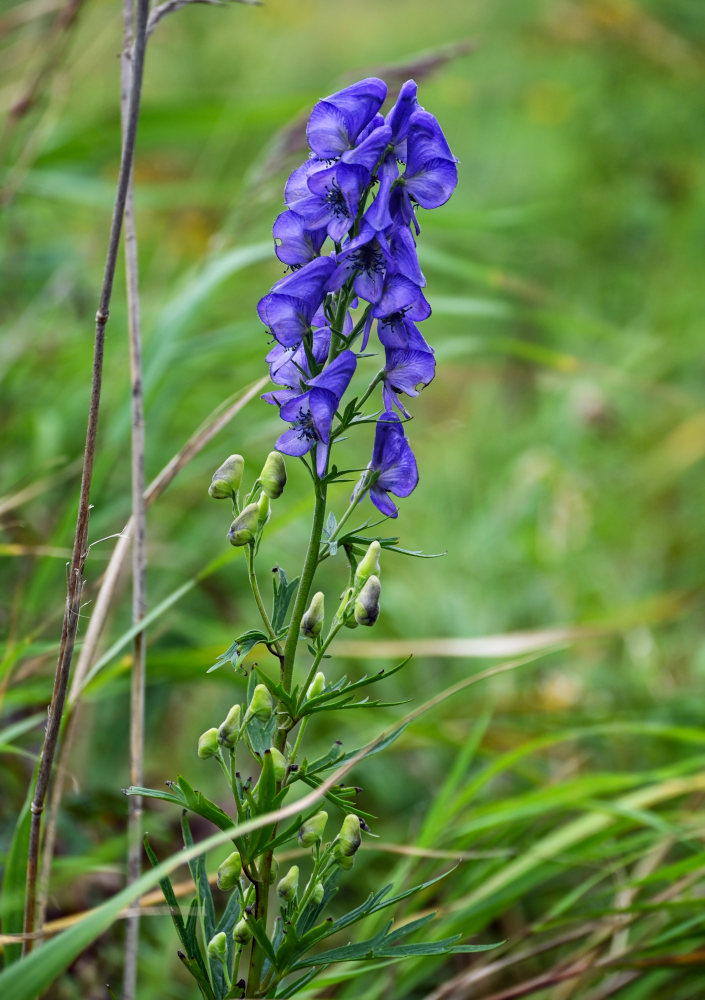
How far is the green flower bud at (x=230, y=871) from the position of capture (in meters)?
1.05

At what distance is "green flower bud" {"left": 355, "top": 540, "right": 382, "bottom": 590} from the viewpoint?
1.02m

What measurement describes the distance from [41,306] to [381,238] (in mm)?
2317

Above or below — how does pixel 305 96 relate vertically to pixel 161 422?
above

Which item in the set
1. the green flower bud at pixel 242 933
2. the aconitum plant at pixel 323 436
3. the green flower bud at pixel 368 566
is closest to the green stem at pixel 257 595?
the aconitum plant at pixel 323 436

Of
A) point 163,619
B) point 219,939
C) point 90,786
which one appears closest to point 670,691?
point 163,619

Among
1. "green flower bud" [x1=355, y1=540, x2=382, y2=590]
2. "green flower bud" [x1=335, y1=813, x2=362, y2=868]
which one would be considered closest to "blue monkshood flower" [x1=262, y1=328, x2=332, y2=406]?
"green flower bud" [x1=355, y1=540, x2=382, y2=590]

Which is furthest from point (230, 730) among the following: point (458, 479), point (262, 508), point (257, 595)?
point (458, 479)

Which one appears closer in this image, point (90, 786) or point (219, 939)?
point (219, 939)

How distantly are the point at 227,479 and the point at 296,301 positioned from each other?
0.83 ft

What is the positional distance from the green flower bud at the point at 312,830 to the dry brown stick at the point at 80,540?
0.33 m

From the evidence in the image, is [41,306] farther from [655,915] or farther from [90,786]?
[655,915]

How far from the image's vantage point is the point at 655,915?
1.80 meters

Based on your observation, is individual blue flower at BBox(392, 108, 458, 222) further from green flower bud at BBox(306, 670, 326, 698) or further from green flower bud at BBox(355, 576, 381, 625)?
A: green flower bud at BBox(306, 670, 326, 698)

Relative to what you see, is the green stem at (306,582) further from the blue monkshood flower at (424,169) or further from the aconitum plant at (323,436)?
the blue monkshood flower at (424,169)
